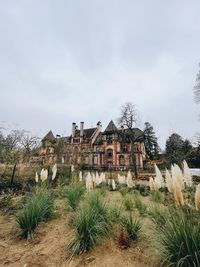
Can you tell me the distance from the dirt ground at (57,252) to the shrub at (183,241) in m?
0.60

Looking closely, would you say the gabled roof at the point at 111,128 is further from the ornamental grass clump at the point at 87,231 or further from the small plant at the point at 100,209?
the ornamental grass clump at the point at 87,231

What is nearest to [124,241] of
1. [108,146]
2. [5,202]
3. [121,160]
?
[5,202]

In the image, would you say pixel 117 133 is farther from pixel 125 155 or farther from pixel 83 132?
pixel 83 132

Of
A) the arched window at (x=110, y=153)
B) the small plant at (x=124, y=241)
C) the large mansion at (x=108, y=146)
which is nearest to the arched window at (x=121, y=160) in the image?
the large mansion at (x=108, y=146)

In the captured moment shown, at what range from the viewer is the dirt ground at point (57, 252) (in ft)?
12.5

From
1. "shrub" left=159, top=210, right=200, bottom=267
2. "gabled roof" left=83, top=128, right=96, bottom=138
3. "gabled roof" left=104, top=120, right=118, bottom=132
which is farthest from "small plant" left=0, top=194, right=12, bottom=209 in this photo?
"gabled roof" left=83, top=128, right=96, bottom=138

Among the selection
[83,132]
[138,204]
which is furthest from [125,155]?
[138,204]

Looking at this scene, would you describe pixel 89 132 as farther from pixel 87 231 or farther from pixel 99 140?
pixel 87 231

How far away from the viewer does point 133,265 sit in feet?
11.9

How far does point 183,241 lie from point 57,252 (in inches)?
106

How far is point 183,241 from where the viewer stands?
9.77ft

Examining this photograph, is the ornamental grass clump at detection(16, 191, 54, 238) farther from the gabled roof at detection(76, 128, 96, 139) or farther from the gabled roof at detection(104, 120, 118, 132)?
the gabled roof at detection(76, 128, 96, 139)

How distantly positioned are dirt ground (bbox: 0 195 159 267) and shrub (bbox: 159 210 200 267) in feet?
1.98

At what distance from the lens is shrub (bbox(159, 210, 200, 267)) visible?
292cm
